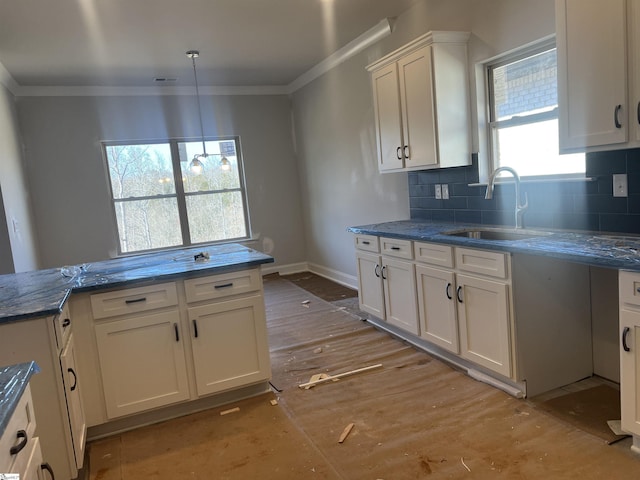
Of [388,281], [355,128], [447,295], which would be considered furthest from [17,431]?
[355,128]

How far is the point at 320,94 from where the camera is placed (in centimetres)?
584

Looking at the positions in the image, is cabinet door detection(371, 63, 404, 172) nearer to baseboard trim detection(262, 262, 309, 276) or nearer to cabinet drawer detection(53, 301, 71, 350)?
cabinet drawer detection(53, 301, 71, 350)

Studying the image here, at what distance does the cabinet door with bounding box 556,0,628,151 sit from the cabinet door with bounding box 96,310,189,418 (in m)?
2.41

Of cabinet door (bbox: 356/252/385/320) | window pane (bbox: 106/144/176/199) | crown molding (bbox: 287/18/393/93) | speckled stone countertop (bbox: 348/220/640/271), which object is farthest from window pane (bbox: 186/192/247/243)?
speckled stone countertop (bbox: 348/220/640/271)

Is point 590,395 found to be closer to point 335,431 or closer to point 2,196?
point 335,431

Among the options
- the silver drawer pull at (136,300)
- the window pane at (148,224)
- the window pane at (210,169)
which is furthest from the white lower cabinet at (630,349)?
the window pane at (148,224)

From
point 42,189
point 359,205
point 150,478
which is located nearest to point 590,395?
point 150,478

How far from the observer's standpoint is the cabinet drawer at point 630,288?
1.91 meters

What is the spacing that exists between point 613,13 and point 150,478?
3085mm

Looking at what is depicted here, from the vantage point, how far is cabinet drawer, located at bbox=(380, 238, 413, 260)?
3.36 metres

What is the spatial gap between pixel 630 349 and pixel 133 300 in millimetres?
2425

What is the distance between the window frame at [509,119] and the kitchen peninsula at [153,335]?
1.88 m

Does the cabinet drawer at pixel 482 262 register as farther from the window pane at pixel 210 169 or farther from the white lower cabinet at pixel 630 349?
the window pane at pixel 210 169

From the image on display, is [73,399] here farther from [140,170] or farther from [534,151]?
[140,170]
